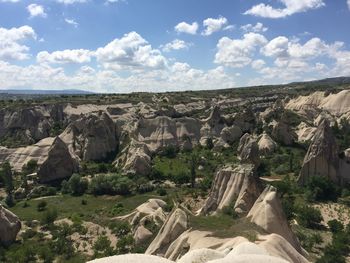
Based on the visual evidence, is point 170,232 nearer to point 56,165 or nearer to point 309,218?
point 309,218

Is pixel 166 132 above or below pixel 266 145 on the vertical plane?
above

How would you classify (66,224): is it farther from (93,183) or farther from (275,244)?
(275,244)

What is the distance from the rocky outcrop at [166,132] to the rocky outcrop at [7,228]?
46818 millimetres

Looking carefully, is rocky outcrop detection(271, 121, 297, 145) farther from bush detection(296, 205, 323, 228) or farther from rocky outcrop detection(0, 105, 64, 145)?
rocky outcrop detection(0, 105, 64, 145)

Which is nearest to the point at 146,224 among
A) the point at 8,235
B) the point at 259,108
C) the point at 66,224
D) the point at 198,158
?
the point at 66,224

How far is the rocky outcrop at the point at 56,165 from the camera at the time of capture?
74.2 metres

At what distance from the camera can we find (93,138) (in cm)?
8744

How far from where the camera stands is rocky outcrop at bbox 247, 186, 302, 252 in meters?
31.0

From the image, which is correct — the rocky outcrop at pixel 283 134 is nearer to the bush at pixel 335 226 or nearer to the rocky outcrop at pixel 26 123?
the bush at pixel 335 226

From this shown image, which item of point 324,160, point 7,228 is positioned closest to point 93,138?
point 7,228

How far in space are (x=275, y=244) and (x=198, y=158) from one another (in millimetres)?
55074

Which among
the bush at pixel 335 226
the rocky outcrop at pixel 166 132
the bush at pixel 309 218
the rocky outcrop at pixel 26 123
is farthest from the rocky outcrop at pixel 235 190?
the rocky outcrop at pixel 26 123

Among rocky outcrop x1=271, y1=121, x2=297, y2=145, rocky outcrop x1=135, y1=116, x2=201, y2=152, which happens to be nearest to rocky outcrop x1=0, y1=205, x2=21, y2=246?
rocky outcrop x1=135, y1=116, x2=201, y2=152

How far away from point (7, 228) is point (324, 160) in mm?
40815
